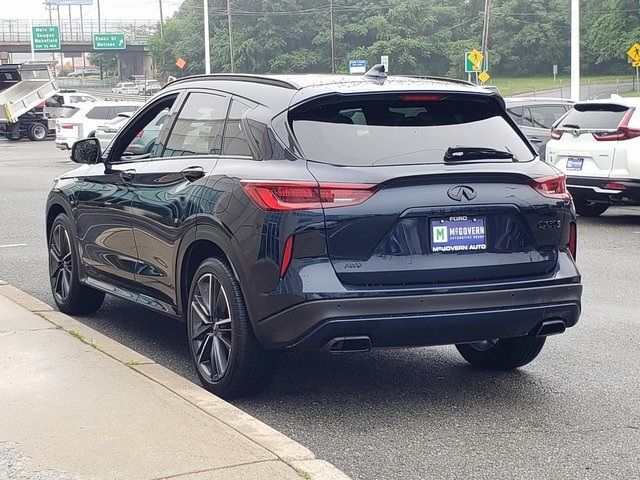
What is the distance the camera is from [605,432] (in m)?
5.43

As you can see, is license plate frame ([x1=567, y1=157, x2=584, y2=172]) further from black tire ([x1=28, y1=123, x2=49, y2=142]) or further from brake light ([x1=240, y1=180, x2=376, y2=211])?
black tire ([x1=28, y1=123, x2=49, y2=142])

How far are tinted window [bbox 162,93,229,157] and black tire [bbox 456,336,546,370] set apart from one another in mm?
2002

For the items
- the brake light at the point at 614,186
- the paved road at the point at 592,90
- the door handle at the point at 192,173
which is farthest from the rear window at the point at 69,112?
the paved road at the point at 592,90

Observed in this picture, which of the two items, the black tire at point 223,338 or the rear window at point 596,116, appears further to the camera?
the rear window at point 596,116

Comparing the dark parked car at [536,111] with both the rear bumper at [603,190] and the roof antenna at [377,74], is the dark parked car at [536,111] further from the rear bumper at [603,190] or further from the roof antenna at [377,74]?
the roof antenna at [377,74]

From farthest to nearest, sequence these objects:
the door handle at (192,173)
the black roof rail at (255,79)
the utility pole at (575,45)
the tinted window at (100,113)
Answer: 1. the tinted window at (100,113)
2. the utility pole at (575,45)
3. the door handle at (192,173)
4. the black roof rail at (255,79)

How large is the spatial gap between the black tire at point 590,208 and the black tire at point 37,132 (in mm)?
34553

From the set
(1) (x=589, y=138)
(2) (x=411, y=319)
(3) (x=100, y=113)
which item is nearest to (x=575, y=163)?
Answer: (1) (x=589, y=138)

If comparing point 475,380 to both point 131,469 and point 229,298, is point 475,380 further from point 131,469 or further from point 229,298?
point 131,469

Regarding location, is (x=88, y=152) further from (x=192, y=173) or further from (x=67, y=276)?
(x=192, y=173)

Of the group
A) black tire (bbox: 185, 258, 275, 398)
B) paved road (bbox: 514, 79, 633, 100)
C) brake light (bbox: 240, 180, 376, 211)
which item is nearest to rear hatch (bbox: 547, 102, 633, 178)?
black tire (bbox: 185, 258, 275, 398)

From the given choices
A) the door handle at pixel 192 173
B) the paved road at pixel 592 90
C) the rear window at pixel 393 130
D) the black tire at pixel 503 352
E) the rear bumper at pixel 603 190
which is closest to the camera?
the rear window at pixel 393 130

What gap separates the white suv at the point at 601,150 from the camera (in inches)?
555

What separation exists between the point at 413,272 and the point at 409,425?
791 millimetres
